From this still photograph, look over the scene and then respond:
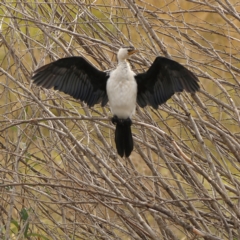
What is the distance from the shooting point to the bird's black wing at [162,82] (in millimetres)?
3322

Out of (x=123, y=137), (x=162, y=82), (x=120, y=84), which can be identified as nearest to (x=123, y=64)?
(x=120, y=84)

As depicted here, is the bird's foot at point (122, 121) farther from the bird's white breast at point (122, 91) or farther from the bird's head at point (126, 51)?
the bird's head at point (126, 51)

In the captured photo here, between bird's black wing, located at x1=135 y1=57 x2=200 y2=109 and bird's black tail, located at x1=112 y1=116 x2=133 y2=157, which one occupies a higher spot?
bird's black wing, located at x1=135 y1=57 x2=200 y2=109

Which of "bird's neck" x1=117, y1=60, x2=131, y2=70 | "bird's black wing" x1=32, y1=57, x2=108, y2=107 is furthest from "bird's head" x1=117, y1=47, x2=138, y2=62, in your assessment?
"bird's black wing" x1=32, y1=57, x2=108, y2=107

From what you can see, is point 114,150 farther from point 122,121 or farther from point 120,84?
point 120,84

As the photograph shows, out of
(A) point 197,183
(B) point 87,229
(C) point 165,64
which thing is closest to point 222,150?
(A) point 197,183

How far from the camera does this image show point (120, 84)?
11.9 ft

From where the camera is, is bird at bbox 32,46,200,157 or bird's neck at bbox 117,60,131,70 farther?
bird's neck at bbox 117,60,131,70

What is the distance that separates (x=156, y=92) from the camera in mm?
3611

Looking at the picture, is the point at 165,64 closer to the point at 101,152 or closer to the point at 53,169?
the point at 101,152

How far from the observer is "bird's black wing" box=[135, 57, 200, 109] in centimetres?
332

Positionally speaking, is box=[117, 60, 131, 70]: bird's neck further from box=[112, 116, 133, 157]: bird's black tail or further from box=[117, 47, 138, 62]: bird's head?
box=[112, 116, 133, 157]: bird's black tail

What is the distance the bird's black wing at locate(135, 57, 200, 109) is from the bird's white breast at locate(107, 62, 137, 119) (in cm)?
6

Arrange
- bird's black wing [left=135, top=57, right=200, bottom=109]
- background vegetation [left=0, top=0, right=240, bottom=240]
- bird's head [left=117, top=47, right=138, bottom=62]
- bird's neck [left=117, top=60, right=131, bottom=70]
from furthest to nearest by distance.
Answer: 1. bird's neck [left=117, top=60, right=131, bottom=70]
2. bird's head [left=117, top=47, right=138, bottom=62]
3. bird's black wing [left=135, top=57, right=200, bottom=109]
4. background vegetation [left=0, top=0, right=240, bottom=240]
